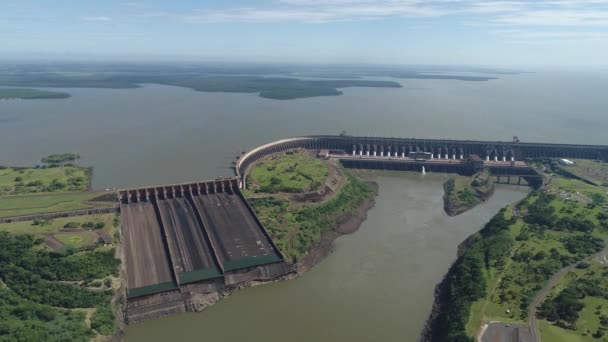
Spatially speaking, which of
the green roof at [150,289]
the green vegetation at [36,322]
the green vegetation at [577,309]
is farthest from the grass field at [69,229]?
the green vegetation at [577,309]

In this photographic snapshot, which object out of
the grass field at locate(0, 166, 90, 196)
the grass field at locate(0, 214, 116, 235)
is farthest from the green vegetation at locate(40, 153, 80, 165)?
the grass field at locate(0, 214, 116, 235)

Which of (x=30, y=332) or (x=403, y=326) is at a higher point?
(x=30, y=332)

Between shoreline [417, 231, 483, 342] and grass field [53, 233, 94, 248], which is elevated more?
grass field [53, 233, 94, 248]

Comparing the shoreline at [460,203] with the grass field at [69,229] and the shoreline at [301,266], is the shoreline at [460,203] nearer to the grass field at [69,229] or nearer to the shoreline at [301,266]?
the shoreline at [301,266]

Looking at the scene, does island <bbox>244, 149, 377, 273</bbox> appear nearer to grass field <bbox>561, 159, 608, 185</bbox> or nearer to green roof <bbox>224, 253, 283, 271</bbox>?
green roof <bbox>224, 253, 283, 271</bbox>

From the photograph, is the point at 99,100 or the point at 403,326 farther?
the point at 99,100

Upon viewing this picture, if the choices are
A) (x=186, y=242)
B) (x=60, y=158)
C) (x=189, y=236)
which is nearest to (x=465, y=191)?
(x=189, y=236)

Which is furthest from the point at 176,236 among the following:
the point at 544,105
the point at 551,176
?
the point at 544,105

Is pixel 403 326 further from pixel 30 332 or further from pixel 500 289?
pixel 30 332
